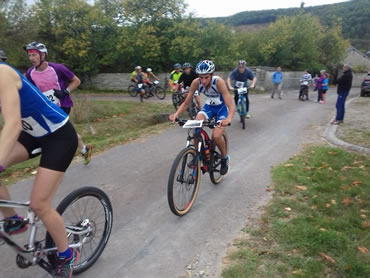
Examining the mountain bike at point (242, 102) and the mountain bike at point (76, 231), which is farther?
the mountain bike at point (242, 102)

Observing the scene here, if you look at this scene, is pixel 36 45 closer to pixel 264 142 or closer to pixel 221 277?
pixel 221 277

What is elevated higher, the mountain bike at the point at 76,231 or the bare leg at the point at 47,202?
the bare leg at the point at 47,202

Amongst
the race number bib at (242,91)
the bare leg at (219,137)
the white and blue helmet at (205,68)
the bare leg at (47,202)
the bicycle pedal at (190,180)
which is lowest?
the bicycle pedal at (190,180)

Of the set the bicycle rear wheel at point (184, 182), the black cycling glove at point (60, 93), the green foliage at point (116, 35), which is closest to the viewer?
the bicycle rear wheel at point (184, 182)

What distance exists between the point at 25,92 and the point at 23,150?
0.71 meters

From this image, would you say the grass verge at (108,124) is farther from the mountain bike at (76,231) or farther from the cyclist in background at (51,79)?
the mountain bike at (76,231)

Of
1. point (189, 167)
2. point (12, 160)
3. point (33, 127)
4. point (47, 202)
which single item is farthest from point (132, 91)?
point (47, 202)

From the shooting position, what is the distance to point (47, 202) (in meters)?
2.47

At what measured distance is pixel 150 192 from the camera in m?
4.99

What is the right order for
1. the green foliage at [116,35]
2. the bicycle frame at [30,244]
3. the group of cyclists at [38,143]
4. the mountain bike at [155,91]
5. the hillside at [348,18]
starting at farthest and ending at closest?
the hillside at [348,18], the green foliage at [116,35], the mountain bike at [155,91], the bicycle frame at [30,244], the group of cyclists at [38,143]

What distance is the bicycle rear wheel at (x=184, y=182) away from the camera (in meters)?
3.88

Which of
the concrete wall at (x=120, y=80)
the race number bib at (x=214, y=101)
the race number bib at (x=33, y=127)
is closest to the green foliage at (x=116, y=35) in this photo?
the concrete wall at (x=120, y=80)

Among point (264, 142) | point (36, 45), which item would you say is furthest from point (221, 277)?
point (264, 142)

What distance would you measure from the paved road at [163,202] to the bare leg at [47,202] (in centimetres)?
78
